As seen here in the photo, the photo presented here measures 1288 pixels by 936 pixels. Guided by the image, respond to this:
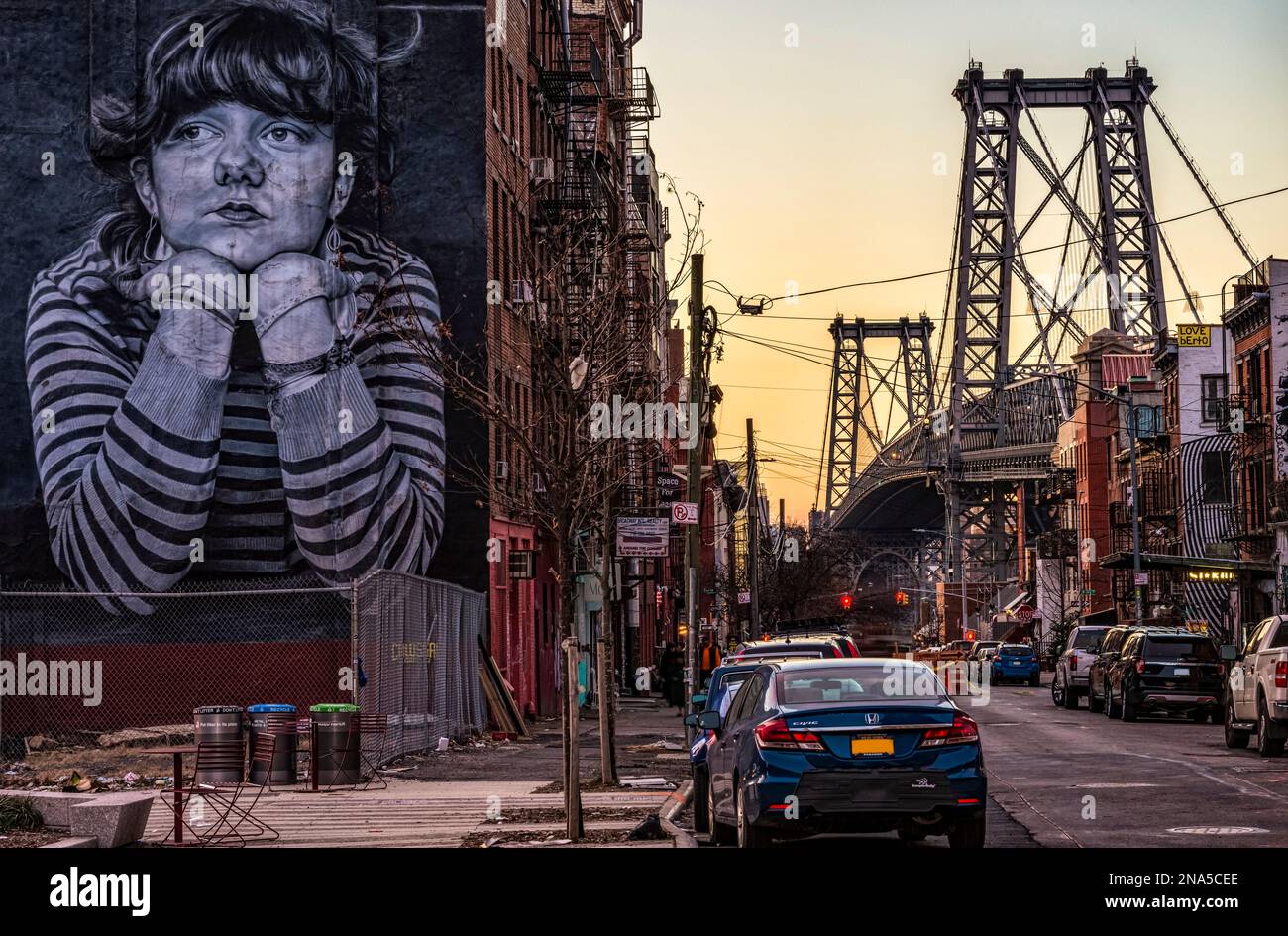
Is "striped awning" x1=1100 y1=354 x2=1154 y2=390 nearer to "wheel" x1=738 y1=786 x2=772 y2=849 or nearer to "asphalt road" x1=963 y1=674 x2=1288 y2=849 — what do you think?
"asphalt road" x1=963 y1=674 x2=1288 y2=849

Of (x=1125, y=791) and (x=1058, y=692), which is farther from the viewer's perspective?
(x=1058, y=692)

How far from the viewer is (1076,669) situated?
4709 centimetres

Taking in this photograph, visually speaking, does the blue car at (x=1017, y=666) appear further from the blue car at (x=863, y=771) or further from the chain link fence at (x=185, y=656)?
the blue car at (x=863, y=771)

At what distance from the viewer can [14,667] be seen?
121ft

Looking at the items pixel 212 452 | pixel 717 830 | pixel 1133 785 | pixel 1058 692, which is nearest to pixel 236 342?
pixel 212 452

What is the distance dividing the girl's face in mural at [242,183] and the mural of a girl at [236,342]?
4 cm

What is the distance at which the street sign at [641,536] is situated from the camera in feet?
108

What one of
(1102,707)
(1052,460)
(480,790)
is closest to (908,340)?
(1052,460)

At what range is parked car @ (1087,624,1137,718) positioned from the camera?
42000 millimetres

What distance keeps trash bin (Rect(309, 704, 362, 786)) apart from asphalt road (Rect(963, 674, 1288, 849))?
7452mm

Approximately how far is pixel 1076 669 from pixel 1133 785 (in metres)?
26.0

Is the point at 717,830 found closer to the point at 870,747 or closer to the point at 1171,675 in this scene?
the point at 870,747

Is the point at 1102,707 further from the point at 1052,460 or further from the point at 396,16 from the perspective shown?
the point at 1052,460

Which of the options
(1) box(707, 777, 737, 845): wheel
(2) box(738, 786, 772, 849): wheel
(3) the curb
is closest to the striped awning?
(3) the curb
